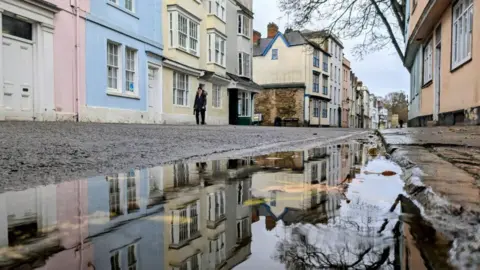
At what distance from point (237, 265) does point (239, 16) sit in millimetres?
26379

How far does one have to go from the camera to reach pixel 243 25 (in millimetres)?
25938

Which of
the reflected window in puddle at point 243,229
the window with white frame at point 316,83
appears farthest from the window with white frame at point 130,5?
the window with white frame at point 316,83

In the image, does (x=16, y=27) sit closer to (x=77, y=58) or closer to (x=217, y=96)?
(x=77, y=58)

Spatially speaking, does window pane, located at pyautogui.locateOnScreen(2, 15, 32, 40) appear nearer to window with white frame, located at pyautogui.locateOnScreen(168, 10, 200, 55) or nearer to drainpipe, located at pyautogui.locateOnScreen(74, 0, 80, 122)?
drainpipe, located at pyautogui.locateOnScreen(74, 0, 80, 122)

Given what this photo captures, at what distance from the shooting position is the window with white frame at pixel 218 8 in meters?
21.0

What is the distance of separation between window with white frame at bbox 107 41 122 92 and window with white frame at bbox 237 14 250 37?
45.9 ft

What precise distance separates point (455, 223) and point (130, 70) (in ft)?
46.9

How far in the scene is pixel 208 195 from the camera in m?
1.66

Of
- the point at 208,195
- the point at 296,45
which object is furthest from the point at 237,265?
the point at 296,45

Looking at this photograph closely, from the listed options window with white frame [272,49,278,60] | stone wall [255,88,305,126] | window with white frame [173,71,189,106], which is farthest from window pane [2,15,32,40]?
window with white frame [272,49,278,60]

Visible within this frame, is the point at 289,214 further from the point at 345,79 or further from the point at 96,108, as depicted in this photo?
the point at 345,79

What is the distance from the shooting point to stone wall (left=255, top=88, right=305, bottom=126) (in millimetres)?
36094

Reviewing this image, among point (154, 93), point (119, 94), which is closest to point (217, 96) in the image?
point (154, 93)

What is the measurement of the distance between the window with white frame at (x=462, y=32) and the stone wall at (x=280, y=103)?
26.9m
